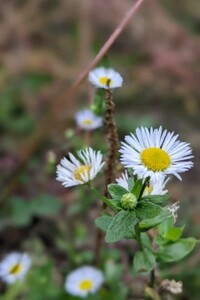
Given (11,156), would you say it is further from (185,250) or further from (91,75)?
(185,250)

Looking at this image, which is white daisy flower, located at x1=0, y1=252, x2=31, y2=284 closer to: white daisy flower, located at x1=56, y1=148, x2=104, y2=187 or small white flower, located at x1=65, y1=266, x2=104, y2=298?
small white flower, located at x1=65, y1=266, x2=104, y2=298

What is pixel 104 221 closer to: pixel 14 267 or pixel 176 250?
pixel 176 250

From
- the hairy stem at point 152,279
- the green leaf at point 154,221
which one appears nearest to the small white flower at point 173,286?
the hairy stem at point 152,279

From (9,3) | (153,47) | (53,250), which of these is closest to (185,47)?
(153,47)

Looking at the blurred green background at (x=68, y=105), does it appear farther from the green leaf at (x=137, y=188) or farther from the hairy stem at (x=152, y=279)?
the green leaf at (x=137, y=188)

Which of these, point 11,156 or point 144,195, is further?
point 11,156

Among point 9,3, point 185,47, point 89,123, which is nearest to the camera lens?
point 89,123
